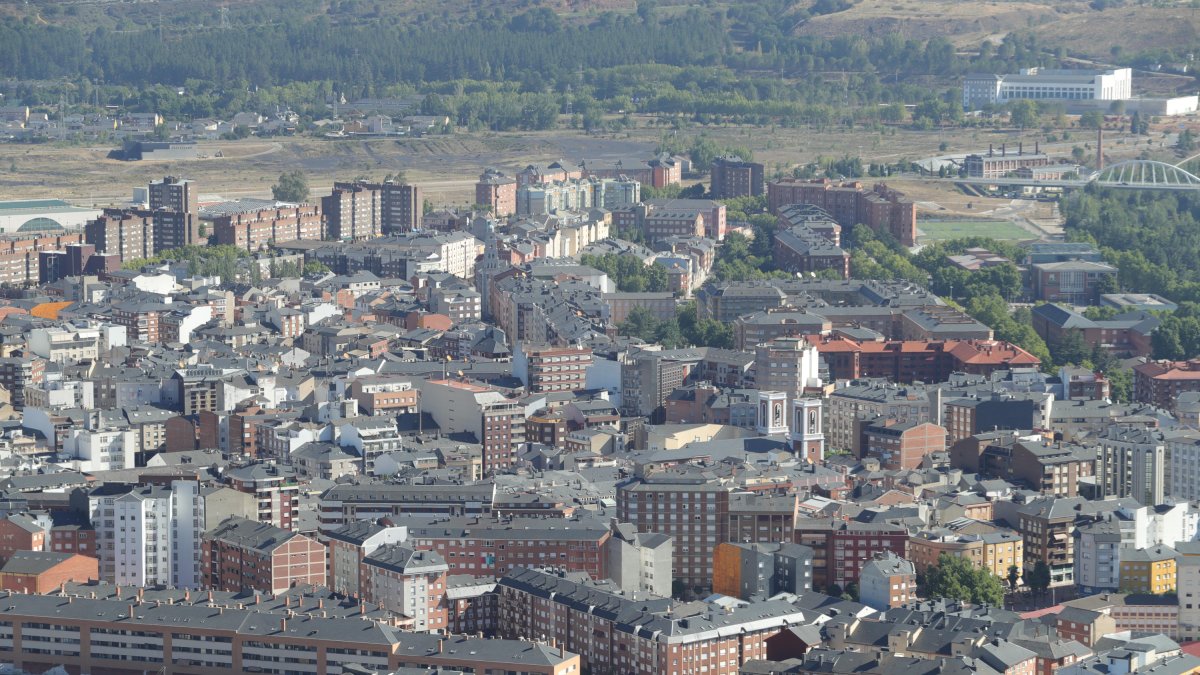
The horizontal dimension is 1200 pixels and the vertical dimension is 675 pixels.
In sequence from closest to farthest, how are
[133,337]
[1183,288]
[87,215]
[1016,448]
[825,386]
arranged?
[1016,448]
[825,386]
[133,337]
[1183,288]
[87,215]

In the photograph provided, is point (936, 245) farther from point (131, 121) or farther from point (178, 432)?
point (131, 121)

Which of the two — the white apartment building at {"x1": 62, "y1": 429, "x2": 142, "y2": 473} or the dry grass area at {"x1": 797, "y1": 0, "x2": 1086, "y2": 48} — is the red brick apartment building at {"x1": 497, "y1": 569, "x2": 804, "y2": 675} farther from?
the dry grass area at {"x1": 797, "y1": 0, "x2": 1086, "y2": 48}

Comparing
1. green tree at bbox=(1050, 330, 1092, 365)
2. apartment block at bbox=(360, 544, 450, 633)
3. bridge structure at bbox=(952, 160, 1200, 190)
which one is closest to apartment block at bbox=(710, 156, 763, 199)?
bridge structure at bbox=(952, 160, 1200, 190)

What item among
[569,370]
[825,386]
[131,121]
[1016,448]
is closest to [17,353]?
[569,370]

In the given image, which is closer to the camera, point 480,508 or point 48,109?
point 480,508

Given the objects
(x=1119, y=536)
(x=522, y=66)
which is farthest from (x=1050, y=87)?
(x=1119, y=536)

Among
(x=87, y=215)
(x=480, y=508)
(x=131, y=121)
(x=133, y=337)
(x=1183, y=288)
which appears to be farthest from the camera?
(x=131, y=121)
